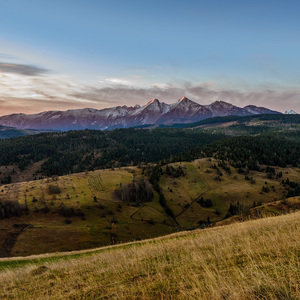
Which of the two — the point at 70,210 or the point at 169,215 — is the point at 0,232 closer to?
the point at 70,210

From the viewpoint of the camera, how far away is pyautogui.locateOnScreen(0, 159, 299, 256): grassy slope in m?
94.1

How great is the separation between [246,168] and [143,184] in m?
114

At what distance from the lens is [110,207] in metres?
127

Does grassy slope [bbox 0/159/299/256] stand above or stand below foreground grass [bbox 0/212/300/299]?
below

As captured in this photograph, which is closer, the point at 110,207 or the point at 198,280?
the point at 198,280

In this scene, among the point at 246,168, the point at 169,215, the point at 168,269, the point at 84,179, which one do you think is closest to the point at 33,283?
the point at 168,269

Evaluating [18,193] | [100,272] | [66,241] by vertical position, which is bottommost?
[66,241]

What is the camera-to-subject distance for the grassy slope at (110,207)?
309 ft

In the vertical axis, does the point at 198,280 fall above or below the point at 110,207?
above

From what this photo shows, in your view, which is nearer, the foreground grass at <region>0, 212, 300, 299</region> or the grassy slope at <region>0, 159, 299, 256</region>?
the foreground grass at <region>0, 212, 300, 299</region>

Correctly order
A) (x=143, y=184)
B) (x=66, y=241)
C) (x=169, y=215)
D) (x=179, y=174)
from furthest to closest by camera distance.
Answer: (x=179, y=174)
(x=143, y=184)
(x=169, y=215)
(x=66, y=241)

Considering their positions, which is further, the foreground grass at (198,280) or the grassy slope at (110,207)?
the grassy slope at (110,207)

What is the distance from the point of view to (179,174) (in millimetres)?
178000

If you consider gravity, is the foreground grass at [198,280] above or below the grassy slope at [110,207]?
above
